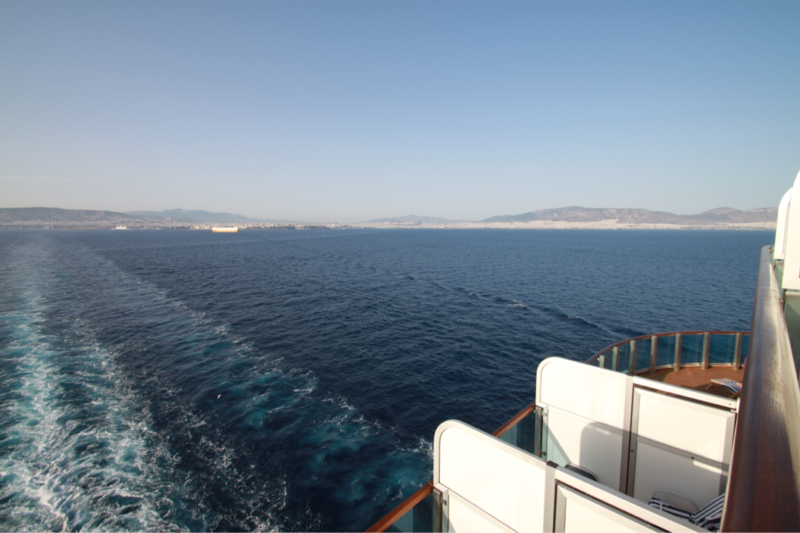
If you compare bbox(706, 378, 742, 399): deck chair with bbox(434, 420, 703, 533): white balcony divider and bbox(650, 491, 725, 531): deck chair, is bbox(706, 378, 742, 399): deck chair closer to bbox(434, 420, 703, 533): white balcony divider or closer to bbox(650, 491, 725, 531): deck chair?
bbox(650, 491, 725, 531): deck chair

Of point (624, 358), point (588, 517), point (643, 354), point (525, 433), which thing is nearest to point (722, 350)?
point (643, 354)

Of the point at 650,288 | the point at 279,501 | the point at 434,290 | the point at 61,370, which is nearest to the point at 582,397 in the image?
the point at 279,501

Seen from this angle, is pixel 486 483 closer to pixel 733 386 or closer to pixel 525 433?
pixel 525 433

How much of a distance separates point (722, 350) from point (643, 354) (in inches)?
142

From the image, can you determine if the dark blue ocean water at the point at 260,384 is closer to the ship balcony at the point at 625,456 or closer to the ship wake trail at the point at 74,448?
the ship wake trail at the point at 74,448

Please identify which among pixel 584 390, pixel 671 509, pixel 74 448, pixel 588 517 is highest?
pixel 584 390

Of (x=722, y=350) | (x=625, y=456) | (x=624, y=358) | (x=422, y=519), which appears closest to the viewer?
(x=422, y=519)

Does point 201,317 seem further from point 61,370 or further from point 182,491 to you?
point 182,491

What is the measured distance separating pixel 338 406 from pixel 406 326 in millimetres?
13833

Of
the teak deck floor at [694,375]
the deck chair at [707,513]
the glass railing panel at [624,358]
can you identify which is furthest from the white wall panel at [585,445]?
the teak deck floor at [694,375]

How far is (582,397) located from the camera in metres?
8.00

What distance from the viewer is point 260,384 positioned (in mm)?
20266

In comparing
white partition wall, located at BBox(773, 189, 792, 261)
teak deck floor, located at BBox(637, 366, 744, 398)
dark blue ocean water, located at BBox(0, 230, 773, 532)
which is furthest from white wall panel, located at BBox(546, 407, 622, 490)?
white partition wall, located at BBox(773, 189, 792, 261)

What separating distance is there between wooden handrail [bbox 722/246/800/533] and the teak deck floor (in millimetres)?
11313
